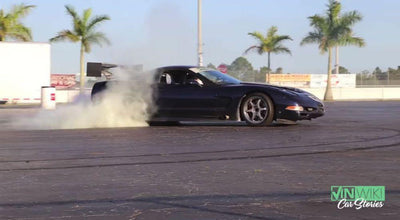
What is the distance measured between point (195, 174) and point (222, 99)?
15.7ft

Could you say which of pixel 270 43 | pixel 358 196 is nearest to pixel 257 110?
pixel 358 196

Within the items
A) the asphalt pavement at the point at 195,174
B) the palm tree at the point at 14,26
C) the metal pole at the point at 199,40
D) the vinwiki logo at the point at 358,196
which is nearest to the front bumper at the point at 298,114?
the asphalt pavement at the point at 195,174

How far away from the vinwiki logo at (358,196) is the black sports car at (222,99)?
508 centimetres

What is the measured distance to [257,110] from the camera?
10.3 meters

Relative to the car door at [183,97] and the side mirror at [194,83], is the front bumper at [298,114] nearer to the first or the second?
the car door at [183,97]

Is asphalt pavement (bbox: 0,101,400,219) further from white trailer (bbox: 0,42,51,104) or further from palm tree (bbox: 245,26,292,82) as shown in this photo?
palm tree (bbox: 245,26,292,82)

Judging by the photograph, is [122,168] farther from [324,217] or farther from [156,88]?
[156,88]

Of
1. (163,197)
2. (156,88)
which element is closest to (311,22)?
(156,88)

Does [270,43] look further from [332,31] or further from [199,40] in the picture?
[199,40]

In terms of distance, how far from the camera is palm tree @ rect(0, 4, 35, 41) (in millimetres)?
34969

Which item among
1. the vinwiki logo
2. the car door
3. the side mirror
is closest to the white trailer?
the car door

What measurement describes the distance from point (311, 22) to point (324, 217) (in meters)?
38.6

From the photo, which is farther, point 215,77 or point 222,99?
point 215,77

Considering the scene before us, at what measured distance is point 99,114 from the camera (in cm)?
1130
